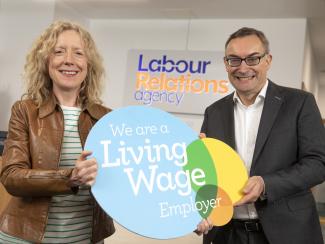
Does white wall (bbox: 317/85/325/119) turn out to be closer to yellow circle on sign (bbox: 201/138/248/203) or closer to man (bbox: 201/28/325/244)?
man (bbox: 201/28/325/244)

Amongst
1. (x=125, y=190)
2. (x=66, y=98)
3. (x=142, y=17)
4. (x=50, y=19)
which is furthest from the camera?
(x=142, y=17)

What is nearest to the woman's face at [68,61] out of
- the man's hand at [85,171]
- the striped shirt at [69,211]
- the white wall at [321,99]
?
the striped shirt at [69,211]

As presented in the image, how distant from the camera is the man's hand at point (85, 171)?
1.20 metres

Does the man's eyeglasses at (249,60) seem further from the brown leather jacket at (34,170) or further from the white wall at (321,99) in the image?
the white wall at (321,99)

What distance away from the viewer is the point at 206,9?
199 inches

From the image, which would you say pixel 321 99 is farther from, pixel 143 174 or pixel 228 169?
pixel 143 174

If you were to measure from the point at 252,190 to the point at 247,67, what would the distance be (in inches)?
22.6

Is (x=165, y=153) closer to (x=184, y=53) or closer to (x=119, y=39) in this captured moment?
(x=184, y=53)

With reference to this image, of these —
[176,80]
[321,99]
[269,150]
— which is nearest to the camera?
[269,150]

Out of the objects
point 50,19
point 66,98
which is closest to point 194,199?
point 66,98

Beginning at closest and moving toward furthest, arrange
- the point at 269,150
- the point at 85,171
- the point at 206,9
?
1. the point at 85,171
2. the point at 269,150
3. the point at 206,9

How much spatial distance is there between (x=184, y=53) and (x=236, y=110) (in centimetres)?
358

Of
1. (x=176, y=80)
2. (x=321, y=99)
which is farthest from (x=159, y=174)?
(x=321, y=99)

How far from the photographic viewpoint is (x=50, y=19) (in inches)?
207
